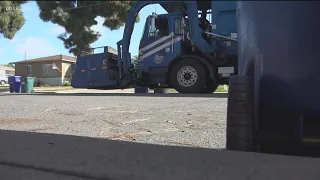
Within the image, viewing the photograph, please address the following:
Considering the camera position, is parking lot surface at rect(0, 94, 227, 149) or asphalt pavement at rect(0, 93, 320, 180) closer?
asphalt pavement at rect(0, 93, 320, 180)

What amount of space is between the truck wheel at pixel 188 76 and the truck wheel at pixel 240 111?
29.8 ft

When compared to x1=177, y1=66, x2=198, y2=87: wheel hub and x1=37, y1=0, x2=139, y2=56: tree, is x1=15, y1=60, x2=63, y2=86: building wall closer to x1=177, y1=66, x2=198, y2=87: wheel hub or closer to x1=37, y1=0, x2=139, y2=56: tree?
x1=177, y1=66, x2=198, y2=87: wheel hub

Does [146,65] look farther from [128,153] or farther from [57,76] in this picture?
[57,76]

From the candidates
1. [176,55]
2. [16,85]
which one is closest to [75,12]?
[176,55]

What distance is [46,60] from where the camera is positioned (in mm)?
46094

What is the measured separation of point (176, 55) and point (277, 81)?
9.96 metres

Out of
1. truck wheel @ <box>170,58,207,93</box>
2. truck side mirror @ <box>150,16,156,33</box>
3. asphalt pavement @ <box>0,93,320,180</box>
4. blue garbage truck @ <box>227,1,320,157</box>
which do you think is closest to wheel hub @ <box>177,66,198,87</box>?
truck wheel @ <box>170,58,207,93</box>

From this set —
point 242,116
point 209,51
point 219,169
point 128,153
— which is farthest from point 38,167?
point 209,51

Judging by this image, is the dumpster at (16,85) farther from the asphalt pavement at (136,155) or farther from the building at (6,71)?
the building at (6,71)

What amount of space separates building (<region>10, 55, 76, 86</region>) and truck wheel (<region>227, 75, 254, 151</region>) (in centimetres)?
4076

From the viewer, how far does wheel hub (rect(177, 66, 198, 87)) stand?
13047mm

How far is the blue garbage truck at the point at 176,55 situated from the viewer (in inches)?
493

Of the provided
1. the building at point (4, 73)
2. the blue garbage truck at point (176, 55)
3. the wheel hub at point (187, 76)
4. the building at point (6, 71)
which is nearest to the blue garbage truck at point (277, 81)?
the blue garbage truck at point (176, 55)

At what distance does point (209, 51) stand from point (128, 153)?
9015mm
